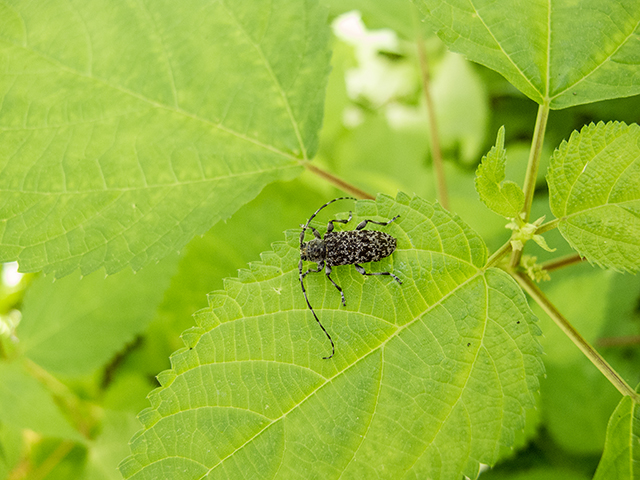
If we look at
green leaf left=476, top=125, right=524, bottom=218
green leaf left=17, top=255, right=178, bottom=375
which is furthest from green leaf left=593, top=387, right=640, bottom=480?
green leaf left=17, top=255, right=178, bottom=375

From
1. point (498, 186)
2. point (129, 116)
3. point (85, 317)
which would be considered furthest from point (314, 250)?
point (85, 317)

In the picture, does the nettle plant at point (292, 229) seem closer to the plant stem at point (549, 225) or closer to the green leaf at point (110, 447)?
the plant stem at point (549, 225)

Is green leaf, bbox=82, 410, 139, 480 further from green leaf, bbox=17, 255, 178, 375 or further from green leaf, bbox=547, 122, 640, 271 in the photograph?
green leaf, bbox=547, 122, 640, 271

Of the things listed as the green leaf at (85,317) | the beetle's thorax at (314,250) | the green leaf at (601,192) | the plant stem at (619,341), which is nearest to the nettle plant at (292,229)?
the green leaf at (601,192)

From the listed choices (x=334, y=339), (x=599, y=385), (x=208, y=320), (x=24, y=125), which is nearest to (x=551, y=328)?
(x=599, y=385)

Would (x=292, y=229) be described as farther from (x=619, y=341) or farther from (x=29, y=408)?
(x=619, y=341)
